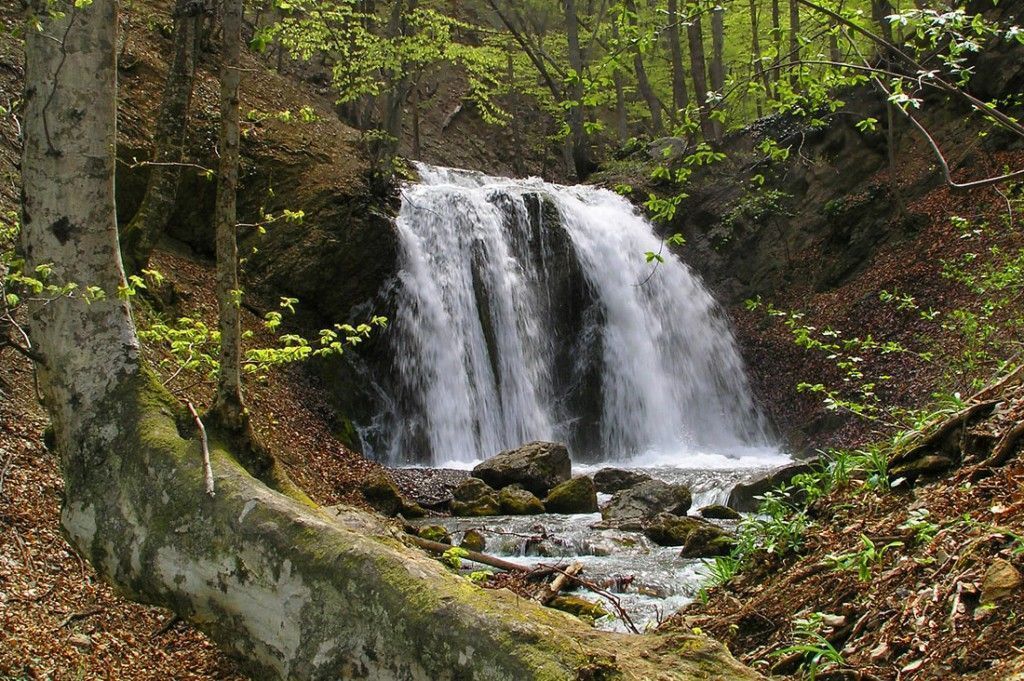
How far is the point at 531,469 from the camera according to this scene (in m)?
12.2

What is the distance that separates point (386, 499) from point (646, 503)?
353 centimetres

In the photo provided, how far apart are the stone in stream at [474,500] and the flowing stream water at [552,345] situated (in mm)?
2780

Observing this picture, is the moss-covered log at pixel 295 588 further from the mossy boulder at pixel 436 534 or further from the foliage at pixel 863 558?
the mossy boulder at pixel 436 534

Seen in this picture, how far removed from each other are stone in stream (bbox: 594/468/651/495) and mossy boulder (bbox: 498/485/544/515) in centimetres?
195

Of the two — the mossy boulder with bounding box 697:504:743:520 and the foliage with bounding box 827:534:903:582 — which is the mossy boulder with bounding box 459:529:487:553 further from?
the foliage with bounding box 827:534:903:582

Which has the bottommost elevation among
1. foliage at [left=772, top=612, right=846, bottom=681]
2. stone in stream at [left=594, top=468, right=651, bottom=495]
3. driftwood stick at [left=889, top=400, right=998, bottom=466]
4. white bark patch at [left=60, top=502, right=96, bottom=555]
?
stone in stream at [left=594, top=468, right=651, bottom=495]

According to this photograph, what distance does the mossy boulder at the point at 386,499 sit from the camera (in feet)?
34.7

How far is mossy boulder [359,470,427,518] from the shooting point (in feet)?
34.7

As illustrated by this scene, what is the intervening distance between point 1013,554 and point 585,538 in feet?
20.8

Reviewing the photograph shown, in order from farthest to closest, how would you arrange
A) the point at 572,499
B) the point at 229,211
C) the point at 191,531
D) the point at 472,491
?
the point at 472,491
the point at 572,499
the point at 229,211
the point at 191,531

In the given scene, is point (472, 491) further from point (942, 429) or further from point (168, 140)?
point (942, 429)

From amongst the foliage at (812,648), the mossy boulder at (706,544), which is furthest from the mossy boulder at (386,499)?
the foliage at (812,648)

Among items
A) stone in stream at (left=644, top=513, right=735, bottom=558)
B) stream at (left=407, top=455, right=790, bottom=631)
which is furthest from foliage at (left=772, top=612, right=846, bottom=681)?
stone in stream at (left=644, top=513, right=735, bottom=558)

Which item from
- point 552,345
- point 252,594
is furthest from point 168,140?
point 552,345
